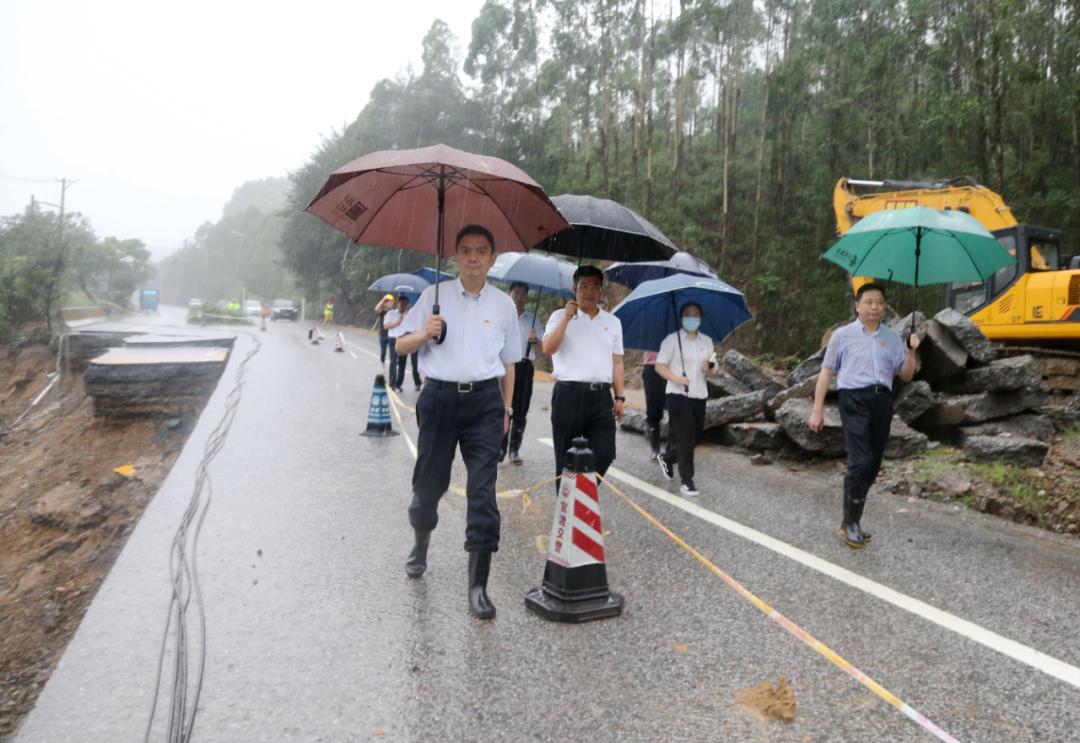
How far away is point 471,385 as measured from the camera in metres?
3.97

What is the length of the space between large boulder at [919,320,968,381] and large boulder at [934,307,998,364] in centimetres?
7

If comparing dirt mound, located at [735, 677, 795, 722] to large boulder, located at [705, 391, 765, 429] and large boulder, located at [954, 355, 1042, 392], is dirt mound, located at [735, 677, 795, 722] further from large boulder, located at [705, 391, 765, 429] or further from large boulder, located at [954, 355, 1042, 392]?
large boulder, located at [954, 355, 1042, 392]

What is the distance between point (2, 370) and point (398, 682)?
3541 centimetres

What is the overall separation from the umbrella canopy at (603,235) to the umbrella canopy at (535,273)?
62.3 inches

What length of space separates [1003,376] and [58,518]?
11.3m

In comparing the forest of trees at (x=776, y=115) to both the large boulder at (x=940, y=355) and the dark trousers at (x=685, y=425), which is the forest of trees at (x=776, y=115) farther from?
the dark trousers at (x=685, y=425)

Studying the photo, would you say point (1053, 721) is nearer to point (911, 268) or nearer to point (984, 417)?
point (911, 268)

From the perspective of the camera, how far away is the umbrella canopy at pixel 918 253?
18.0 ft

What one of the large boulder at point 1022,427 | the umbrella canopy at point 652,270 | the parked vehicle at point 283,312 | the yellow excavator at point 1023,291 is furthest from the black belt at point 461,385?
the parked vehicle at point 283,312

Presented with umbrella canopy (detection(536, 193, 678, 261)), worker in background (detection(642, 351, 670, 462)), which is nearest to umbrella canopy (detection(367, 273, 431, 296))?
worker in background (detection(642, 351, 670, 462))

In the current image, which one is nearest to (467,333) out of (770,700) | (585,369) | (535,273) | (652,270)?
(585,369)

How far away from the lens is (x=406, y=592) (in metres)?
4.30

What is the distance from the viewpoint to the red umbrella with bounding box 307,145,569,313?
4203mm

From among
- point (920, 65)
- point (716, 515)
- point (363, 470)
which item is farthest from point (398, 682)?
point (920, 65)
